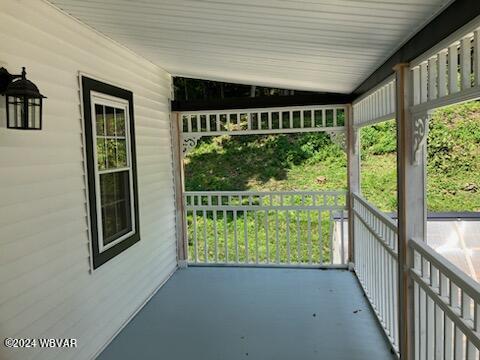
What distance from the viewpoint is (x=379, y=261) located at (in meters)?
3.99

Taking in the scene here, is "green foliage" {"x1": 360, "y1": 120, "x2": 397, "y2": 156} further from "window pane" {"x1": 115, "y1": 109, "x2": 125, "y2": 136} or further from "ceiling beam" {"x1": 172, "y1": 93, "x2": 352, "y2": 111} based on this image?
"window pane" {"x1": 115, "y1": 109, "x2": 125, "y2": 136}

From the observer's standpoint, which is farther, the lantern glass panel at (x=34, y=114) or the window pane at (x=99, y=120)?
the window pane at (x=99, y=120)

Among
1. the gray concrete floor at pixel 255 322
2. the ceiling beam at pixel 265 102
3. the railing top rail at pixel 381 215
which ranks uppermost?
the ceiling beam at pixel 265 102

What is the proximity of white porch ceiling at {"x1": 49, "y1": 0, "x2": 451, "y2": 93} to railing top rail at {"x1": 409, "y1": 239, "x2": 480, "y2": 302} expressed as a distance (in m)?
1.33

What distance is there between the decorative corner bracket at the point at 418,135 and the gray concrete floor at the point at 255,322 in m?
1.75

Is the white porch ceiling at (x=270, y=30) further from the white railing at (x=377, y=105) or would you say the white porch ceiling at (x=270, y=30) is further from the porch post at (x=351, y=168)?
the porch post at (x=351, y=168)

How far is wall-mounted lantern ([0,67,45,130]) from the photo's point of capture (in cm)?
230

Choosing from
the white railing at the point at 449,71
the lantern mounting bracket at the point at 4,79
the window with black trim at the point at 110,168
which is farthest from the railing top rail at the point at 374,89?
the lantern mounting bracket at the point at 4,79

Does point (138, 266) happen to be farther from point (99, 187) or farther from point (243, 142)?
point (243, 142)

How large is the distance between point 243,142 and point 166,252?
743 centimetres

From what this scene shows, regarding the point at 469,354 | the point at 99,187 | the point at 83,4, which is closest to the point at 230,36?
the point at 83,4

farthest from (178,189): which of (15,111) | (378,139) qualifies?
(378,139)

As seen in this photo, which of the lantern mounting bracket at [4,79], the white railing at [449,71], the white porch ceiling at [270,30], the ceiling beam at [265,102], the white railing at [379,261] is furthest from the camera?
the ceiling beam at [265,102]

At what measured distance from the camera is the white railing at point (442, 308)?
→ 6.23ft
